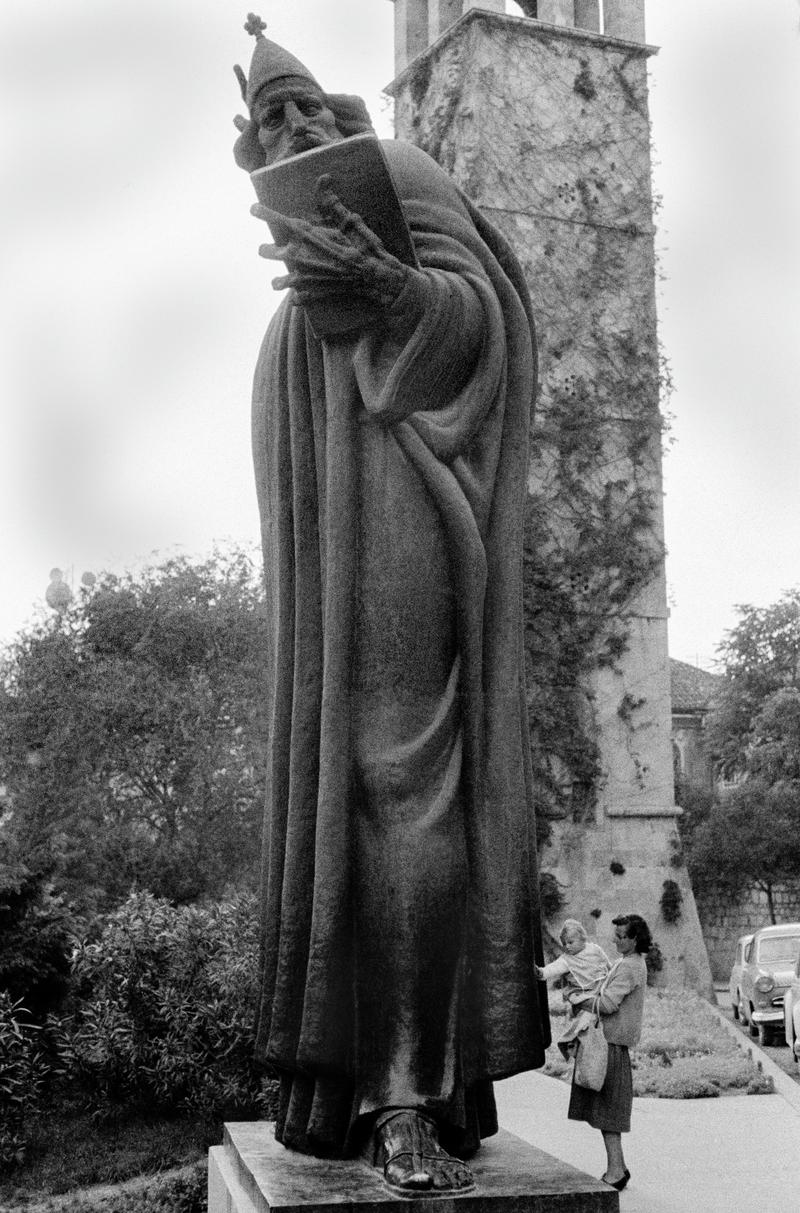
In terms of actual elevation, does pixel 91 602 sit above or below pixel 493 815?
above

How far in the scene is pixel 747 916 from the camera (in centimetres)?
4578

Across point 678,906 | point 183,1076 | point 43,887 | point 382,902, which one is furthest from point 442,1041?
point 678,906

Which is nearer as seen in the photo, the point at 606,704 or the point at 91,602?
the point at 606,704

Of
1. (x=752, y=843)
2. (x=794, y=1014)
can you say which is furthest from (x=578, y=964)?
(x=752, y=843)

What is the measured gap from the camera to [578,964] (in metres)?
8.39

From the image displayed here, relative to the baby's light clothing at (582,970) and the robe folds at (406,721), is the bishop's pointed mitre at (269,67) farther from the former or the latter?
the baby's light clothing at (582,970)

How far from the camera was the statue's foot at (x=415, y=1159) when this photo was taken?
3863 mm

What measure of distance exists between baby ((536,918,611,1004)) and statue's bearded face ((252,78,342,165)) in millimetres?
4504

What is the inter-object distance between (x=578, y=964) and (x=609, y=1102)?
0.76m

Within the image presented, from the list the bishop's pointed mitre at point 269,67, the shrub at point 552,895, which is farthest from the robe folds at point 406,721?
the shrub at point 552,895

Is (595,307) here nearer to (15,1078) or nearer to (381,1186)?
(15,1078)

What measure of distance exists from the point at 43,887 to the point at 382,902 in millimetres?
10070

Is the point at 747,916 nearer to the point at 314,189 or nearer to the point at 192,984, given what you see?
the point at 192,984

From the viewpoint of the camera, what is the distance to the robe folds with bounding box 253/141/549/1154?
4238 millimetres
